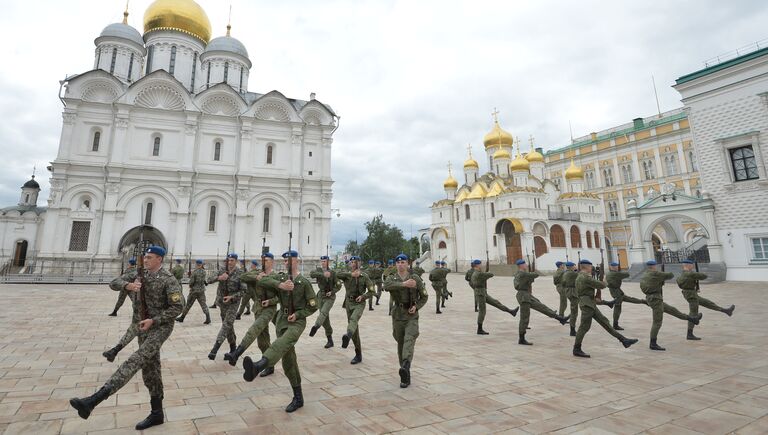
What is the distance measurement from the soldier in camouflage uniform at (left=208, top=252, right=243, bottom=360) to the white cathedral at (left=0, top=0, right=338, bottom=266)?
20.2 metres

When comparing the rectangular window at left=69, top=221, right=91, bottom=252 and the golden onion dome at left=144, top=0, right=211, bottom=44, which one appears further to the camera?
the golden onion dome at left=144, top=0, right=211, bottom=44

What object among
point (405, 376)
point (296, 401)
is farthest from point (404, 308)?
point (296, 401)

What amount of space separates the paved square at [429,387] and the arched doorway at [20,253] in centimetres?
2759

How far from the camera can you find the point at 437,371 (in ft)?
17.6

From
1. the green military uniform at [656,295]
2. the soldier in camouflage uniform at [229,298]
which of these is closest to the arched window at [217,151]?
the soldier in camouflage uniform at [229,298]

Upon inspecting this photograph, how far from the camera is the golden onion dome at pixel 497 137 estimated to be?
1758 inches

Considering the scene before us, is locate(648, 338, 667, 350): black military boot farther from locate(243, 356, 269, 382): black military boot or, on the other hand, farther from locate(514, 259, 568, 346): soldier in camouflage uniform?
locate(243, 356, 269, 382): black military boot

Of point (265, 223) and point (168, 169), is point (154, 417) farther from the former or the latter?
point (168, 169)

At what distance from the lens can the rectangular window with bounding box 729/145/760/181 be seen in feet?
65.3

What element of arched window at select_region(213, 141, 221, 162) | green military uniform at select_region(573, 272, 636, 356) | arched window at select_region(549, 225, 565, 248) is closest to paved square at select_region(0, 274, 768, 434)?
green military uniform at select_region(573, 272, 636, 356)

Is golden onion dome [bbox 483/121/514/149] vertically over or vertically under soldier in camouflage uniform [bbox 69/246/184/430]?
over

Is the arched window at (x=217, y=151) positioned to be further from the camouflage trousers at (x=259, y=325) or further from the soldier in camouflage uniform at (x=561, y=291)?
the camouflage trousers at (x=259, y=325)

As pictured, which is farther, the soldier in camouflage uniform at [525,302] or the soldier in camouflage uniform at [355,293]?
the soldier in camouflage uniform at [525,302]

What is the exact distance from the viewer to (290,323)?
4109 mm
